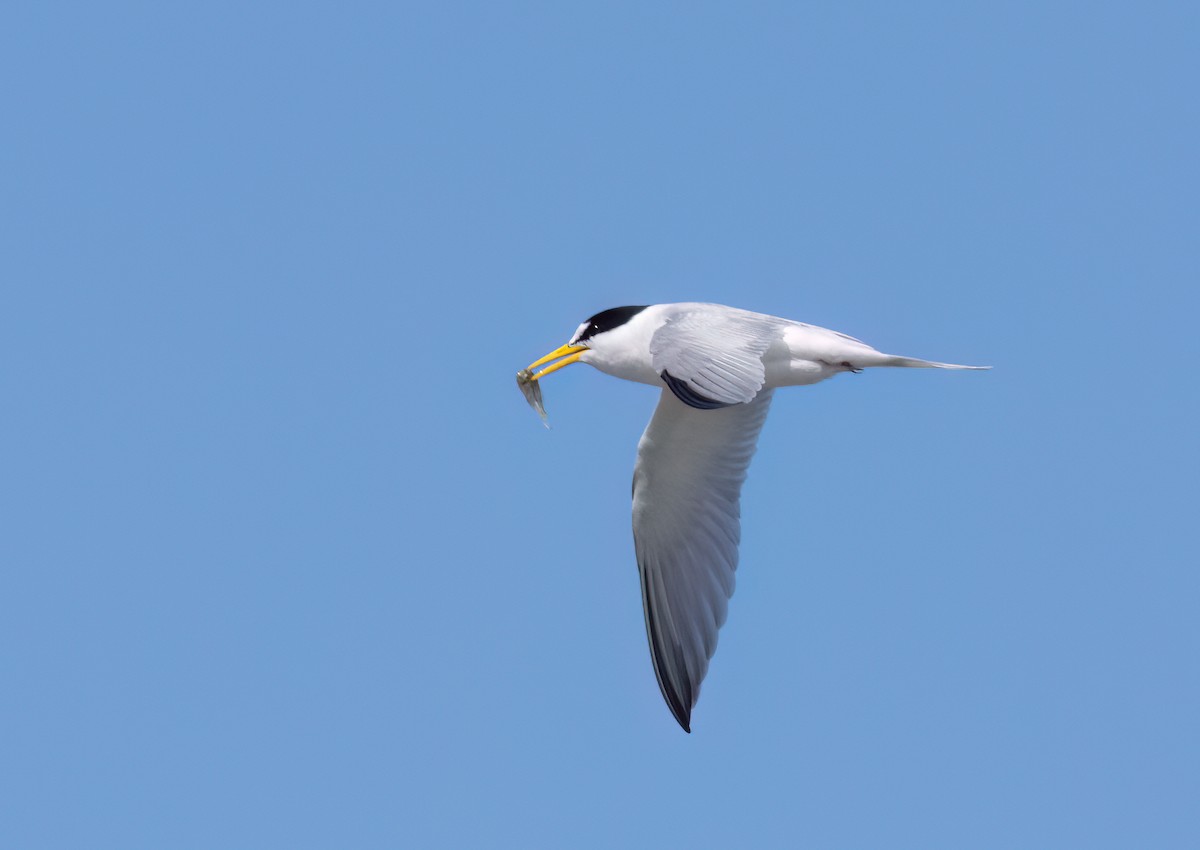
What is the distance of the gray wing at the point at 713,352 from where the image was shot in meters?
9.60

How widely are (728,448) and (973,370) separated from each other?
2914mm

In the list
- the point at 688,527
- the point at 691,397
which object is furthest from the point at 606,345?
the point at 691,397

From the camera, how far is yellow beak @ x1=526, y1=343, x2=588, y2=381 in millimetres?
12016

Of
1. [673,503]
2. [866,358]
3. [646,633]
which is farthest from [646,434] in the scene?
[866,358]

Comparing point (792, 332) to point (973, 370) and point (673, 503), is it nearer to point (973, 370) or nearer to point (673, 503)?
point (973, 370)

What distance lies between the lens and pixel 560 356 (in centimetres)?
1208

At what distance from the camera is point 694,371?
386 inches

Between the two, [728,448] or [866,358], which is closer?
[866,358]

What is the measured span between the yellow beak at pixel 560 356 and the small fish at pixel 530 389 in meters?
0.03

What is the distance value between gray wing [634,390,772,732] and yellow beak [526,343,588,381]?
86cm

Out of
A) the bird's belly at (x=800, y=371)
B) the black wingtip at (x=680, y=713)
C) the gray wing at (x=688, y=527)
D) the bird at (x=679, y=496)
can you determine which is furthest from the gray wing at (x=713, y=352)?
the black wingtip at (x=680, y=713)

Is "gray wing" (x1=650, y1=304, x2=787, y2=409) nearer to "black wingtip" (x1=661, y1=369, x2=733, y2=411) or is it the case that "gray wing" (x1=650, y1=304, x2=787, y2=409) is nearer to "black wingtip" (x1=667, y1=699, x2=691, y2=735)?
"black wingtip" (x1=661, y1=369, x2=733, y2=411)

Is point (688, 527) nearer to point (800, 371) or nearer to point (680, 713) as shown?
point (680, 713)

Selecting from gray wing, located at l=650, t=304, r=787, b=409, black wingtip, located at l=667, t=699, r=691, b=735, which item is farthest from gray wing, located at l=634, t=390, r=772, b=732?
gray wing, located at l=650, t=304, r=787, b=409
